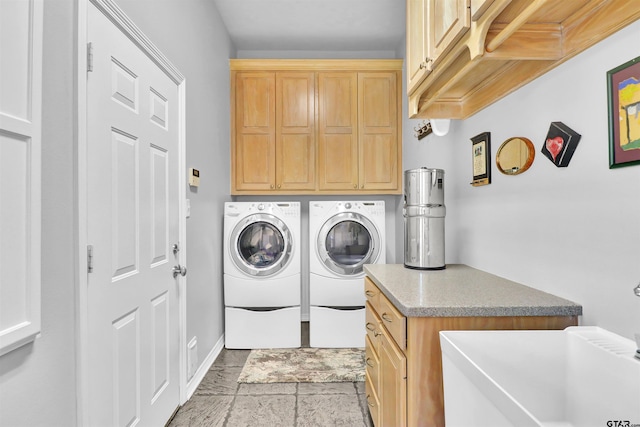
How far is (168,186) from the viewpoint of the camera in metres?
1.87

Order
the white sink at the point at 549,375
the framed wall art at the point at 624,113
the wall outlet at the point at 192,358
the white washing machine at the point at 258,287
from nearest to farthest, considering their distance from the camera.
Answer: the white sink at the point at 549,375 → the framed wall art at the point at 624,113 → the wall outlet at the point at 192,358 → the white washing machine at the point at 258,287

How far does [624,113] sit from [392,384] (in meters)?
1.16

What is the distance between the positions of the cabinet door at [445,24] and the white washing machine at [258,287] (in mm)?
1830

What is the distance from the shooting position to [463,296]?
4.08 ft

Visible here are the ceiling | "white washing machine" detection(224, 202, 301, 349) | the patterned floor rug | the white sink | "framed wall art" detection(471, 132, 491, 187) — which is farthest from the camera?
"white washing machine" detection(224, 202, 301, 349)

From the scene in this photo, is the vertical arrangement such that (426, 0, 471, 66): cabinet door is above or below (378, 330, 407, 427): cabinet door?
above

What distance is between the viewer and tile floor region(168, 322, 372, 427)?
1.90 m

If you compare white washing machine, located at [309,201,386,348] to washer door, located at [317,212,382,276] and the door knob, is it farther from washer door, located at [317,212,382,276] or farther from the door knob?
the door knob

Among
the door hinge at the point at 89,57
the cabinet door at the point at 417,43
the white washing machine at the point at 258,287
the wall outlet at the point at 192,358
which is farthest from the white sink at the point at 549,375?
the white washing machine at the point at 258,287

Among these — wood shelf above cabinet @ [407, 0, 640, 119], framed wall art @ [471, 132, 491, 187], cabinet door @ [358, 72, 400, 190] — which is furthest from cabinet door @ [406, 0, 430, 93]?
cabinet door @ [358, 72, 400, 190]

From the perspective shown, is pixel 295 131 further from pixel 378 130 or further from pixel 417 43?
pixel 417 43

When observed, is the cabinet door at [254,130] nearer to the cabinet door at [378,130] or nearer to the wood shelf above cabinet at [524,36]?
the cabinet door at [378,130]

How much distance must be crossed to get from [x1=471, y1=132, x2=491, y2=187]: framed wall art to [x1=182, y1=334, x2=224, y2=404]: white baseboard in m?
2.12

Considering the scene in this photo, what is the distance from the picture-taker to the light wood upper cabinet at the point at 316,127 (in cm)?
327
